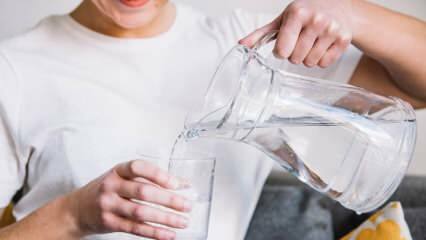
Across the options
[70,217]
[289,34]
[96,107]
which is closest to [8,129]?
[96,107]

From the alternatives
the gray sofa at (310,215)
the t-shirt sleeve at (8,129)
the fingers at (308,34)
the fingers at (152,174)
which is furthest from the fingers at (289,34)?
the gray sofa at (310,215)

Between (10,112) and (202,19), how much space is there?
38cm

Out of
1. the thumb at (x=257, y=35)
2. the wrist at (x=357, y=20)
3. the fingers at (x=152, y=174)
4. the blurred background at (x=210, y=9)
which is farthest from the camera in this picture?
the blurred background at (x=210, y=9)

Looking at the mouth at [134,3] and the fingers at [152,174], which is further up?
the mouth at [134,3]

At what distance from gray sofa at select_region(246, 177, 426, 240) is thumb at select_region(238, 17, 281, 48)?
579mm

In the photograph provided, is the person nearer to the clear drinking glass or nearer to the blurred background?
the clear drinking glass

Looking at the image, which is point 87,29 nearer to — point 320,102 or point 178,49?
point 178,49

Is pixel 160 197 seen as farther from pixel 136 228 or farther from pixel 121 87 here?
pixel 121 87

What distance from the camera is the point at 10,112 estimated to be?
0.98 meters

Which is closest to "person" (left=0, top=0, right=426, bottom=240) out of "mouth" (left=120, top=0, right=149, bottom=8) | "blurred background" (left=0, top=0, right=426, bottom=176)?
"mouth" (left=120, top=0, right=149, bottom=8)

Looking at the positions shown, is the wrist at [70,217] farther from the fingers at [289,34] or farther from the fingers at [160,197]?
the fingers at [289,34]

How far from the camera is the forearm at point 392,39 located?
883 millimetres

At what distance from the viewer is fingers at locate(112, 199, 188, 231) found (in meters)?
0.65

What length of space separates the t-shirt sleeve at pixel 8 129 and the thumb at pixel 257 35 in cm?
42
